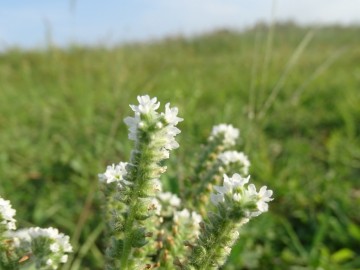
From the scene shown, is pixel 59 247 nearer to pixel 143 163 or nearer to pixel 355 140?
pixel 143 163

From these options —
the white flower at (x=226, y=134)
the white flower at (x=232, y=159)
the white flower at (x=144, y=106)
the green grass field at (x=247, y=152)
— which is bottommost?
the white flower at (x=144, y=106)

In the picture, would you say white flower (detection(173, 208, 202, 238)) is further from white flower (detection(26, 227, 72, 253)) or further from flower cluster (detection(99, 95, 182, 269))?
white flower (detection(26, 227, 72, 253))

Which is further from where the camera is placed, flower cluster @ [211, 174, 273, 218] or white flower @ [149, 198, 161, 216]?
white flower @ [149, 198, 161, 216]

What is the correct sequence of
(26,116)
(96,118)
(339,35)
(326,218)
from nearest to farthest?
(326,218)
(96,118)
(26,116)
(339,35)

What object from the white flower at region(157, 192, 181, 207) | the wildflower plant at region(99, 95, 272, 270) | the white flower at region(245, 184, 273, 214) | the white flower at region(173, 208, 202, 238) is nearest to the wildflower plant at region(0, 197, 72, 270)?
the wildflower plant at region(99, 95, 272, 270)

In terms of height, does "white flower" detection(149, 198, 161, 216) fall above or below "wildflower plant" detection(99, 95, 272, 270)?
above

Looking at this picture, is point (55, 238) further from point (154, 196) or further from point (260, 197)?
point (260, 197)

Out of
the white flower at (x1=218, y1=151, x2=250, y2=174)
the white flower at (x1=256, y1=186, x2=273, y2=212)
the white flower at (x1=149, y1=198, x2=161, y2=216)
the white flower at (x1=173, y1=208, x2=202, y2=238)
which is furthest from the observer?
the white flower at (x1=218, y1=151, x2=250, y2=174)

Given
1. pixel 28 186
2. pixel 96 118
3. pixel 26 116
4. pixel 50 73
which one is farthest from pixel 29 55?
pixel 28 186

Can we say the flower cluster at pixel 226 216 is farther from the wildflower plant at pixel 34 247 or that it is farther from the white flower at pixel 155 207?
the wildflower plant at pixel 34 247

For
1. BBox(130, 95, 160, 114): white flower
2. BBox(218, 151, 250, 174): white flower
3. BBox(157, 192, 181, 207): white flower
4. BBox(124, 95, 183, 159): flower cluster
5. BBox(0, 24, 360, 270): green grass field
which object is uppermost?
BBox(0, 24, 360, 270): green grass field

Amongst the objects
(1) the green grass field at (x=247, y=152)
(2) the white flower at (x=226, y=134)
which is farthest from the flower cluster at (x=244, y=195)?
(1) the green grass field at (x=247, y=152)
